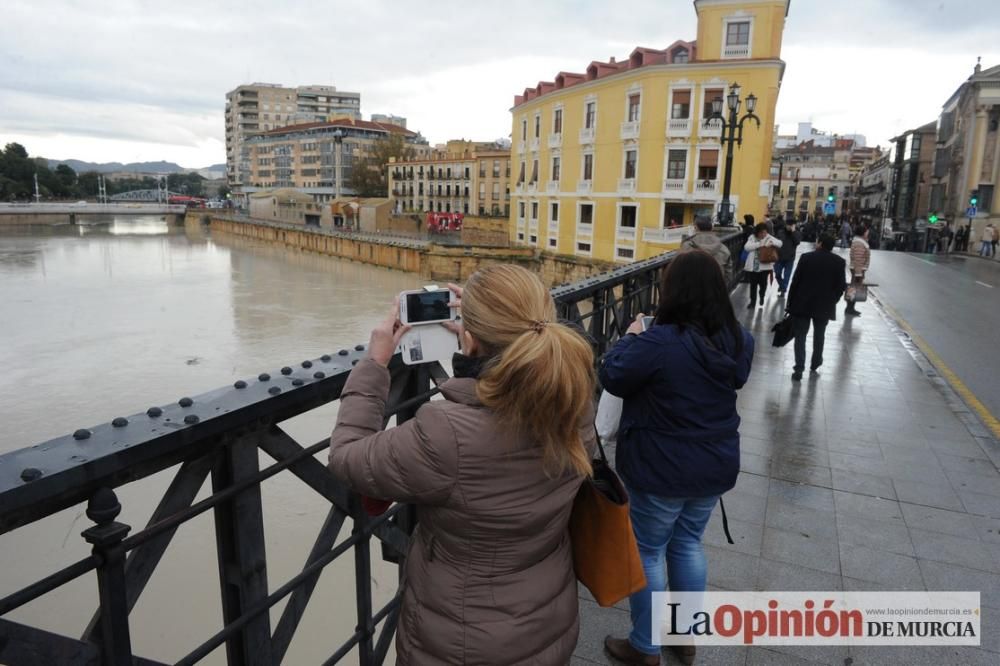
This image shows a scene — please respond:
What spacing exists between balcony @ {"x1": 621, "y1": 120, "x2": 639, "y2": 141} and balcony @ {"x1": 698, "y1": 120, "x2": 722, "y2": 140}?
123 inches

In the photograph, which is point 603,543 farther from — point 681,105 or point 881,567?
point 681,105

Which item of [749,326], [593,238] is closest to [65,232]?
[593,238]

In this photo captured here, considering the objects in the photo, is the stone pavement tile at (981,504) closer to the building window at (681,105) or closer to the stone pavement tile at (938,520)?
the stone pavement tile at (938,520)

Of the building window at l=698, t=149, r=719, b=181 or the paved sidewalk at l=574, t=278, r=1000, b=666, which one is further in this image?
the building window at l=698, t=149, r=719, b=181

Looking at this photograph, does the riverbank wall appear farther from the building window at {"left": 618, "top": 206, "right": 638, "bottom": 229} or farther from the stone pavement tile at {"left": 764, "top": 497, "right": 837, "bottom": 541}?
the stone pavement tile at {"left": 764, "top": 497, "right": 837, "bottom": 541}

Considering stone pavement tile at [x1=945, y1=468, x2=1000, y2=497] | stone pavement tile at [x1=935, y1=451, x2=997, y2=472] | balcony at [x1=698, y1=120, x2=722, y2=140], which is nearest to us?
stone pavement tile at [x1=945, y1=468, x2=1000, y2=497]

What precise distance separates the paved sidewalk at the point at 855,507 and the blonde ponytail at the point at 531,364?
5.21ft

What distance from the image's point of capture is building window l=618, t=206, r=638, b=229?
1281 inches

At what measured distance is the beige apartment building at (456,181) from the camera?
2520 inches

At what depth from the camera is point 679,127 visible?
29953 mm

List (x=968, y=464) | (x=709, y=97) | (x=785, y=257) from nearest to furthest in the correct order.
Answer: (x=968, y=464) → (x=785, y=257) → (x=709, y=97)

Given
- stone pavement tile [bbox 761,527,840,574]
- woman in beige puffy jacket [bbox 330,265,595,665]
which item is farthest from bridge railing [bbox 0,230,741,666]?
stone pavement tile [bbox 761,527,840,574]

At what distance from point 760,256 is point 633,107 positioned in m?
24.4

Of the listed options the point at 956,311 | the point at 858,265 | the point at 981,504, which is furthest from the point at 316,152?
the point at 981,504
